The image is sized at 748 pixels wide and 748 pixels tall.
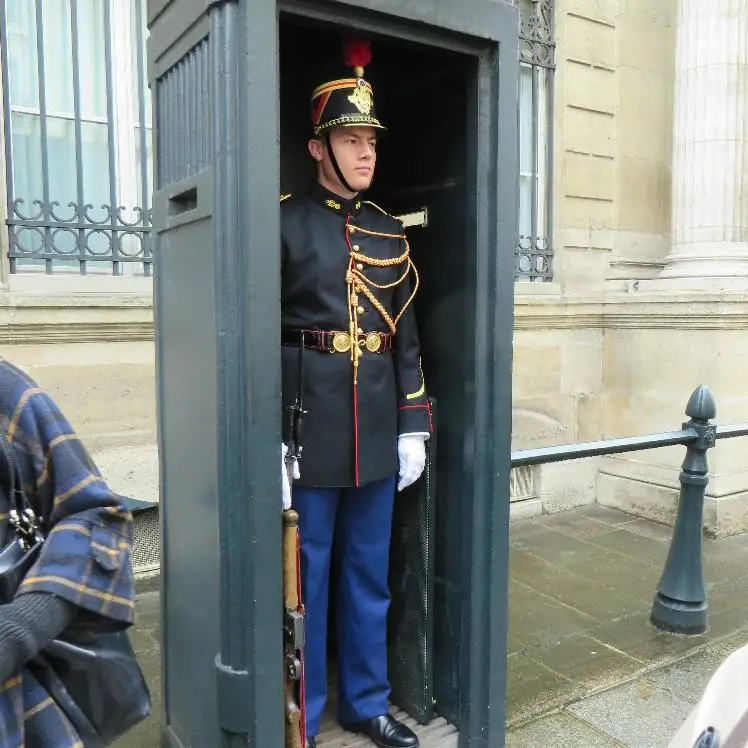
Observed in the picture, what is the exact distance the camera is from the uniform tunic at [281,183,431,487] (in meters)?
2.30

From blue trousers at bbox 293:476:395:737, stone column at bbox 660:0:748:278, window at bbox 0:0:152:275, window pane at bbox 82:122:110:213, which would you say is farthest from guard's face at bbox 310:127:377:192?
stone column at bbox 660:0:748:278

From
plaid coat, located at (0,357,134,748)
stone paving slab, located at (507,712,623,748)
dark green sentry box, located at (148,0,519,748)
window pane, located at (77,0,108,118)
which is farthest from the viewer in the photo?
window pane, located at (77,0,108,118)

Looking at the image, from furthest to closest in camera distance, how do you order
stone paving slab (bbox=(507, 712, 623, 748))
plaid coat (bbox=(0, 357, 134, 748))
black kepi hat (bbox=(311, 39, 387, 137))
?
stone paving slab (bbox=(507, 712, 623, 748))
black kepi hat (bbox=(311, 39, 387, 137))
plaid coat (bbox=(0, 357, 134, 748))

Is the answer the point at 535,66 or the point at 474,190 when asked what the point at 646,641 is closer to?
the point at 474,190

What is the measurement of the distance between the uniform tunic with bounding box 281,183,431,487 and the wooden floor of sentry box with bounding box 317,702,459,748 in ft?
2.84

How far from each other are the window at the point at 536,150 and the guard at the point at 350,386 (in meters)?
3.60

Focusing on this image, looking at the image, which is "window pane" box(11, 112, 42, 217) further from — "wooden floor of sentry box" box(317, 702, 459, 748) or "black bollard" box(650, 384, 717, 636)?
"black bollard" box(650, 384, 717, 636)

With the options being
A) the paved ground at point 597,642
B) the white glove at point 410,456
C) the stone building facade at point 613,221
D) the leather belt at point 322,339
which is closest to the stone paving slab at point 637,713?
the paved ground at point 597,642

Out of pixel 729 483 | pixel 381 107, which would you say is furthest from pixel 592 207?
pixel 381 107

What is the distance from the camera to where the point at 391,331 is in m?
2.46

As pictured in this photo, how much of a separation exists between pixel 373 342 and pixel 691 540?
226 cm

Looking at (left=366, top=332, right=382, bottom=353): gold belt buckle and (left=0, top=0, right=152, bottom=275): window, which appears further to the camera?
(left=0, top=0, right=152, bottom=275): window

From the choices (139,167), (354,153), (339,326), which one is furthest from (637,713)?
(139,167)

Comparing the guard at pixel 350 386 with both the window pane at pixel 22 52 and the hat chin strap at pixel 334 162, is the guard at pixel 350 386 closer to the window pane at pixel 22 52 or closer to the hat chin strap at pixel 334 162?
the hat chin strap at pixel 334 162
